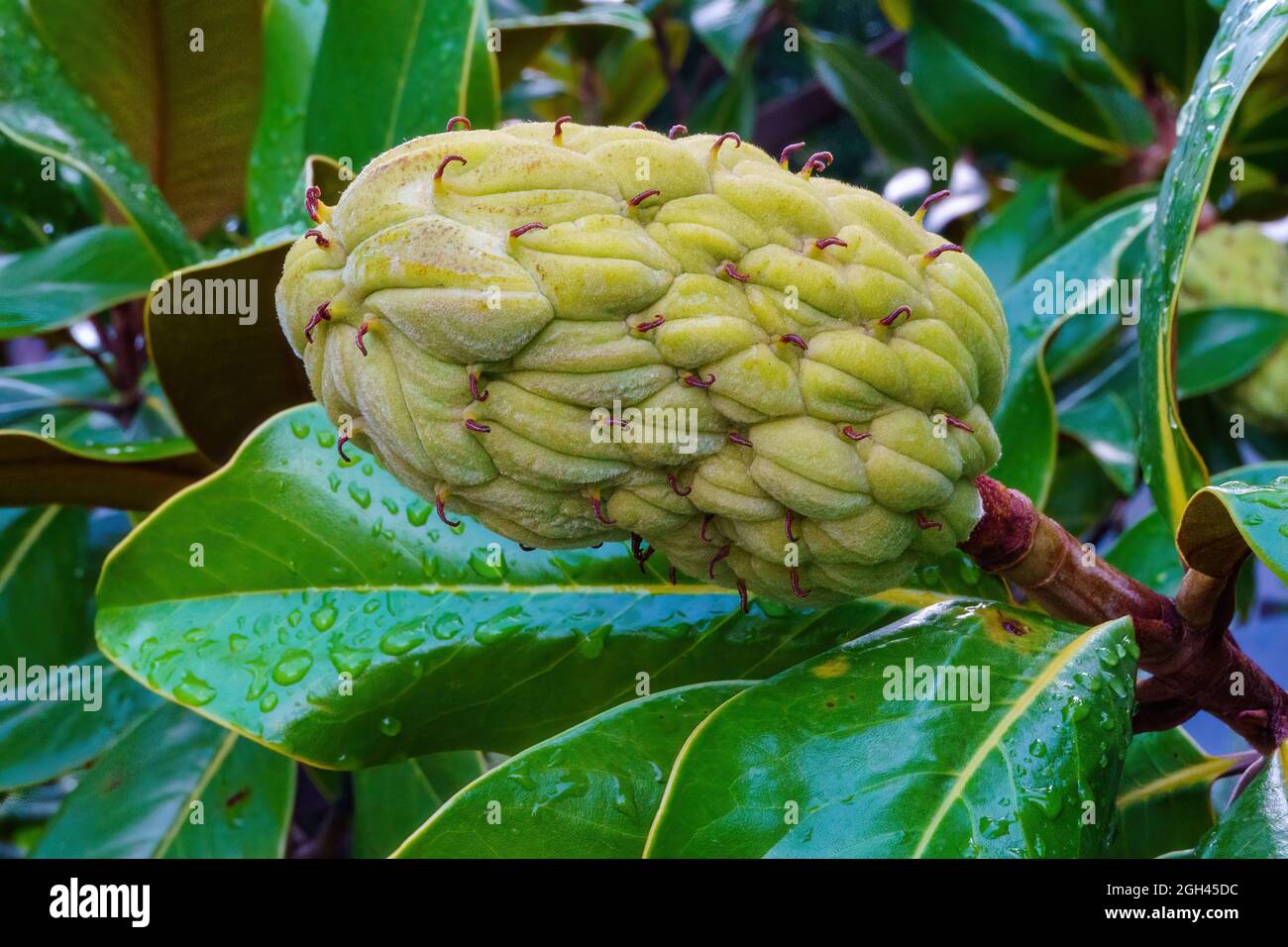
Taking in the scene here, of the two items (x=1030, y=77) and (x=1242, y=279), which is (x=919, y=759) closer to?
(x=1242, y=279)

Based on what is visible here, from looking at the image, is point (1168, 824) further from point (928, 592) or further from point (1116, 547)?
point (928, 592)

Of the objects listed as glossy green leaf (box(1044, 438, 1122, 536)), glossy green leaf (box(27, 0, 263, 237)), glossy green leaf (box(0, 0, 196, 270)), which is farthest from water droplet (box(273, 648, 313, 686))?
glossy green leaf (box(1044, 438, 1122, 536))

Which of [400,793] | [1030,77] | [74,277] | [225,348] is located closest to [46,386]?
[74,277]

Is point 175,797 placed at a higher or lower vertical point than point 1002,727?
lower

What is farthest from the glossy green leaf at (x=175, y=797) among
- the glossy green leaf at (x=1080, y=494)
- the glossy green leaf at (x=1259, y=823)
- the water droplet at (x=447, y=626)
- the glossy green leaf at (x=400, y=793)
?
the glossy green leaf at (x=1080, y=494)

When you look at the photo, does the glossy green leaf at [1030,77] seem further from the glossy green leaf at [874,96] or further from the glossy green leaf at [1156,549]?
the glossy green leaf at [1156,549]

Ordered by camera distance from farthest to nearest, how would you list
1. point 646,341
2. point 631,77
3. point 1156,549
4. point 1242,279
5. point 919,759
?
point 631,77, point 1242,279, point 1156,549, point 919,759, point 646,341
